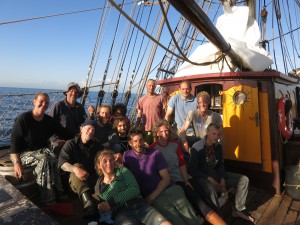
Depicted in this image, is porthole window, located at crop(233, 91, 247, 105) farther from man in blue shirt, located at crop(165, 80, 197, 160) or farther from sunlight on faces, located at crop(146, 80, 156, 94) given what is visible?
sunlight on faces, located at crop(146, 80, 156, 94)

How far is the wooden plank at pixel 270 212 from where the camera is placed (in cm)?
320

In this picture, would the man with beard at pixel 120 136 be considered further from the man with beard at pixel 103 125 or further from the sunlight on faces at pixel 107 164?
the sunlight on faces at pixel 107 164

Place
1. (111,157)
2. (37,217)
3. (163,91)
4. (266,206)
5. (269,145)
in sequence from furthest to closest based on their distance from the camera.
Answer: (163,91)
(269,145)
(266,206)
(111,157)
(37,217)

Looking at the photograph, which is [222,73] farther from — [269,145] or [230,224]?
[230,224]

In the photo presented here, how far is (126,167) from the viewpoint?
2773 millimetres

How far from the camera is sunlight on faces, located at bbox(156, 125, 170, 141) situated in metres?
3.10

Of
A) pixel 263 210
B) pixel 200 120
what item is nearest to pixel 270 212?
pixel 263 210

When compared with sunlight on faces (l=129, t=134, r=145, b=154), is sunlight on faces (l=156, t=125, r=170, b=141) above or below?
above

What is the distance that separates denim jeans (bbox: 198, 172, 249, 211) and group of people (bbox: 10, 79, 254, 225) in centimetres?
1

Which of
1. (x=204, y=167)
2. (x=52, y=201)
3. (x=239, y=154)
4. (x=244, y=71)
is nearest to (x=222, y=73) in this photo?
(x=244, y=71)

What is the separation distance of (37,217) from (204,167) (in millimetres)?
2205

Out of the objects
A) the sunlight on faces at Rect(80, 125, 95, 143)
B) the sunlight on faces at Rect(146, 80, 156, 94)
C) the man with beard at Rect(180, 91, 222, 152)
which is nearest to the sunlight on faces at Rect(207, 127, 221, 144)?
the man with beard at Rect(180, 91, 222, 152)

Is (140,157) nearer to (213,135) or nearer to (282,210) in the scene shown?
(213,135)

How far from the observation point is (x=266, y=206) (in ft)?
11.9
